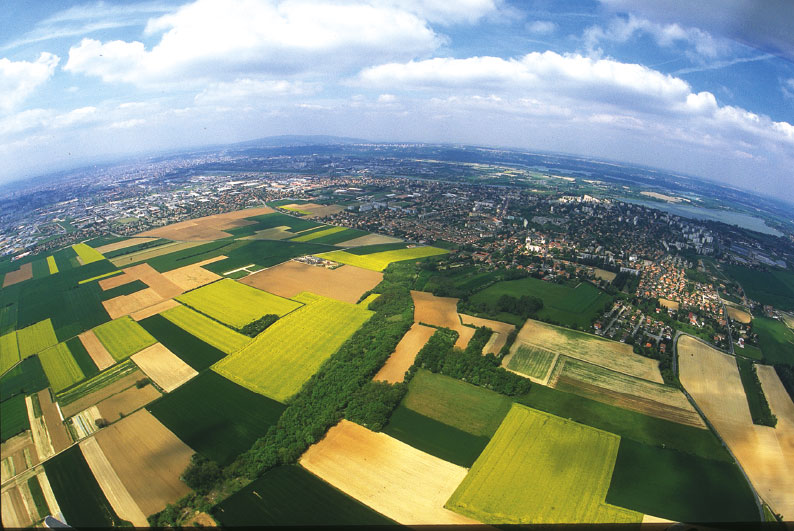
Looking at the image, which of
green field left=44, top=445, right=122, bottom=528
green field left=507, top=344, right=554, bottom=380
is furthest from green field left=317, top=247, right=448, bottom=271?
green field left=44, top=445, right=122, bottom=528

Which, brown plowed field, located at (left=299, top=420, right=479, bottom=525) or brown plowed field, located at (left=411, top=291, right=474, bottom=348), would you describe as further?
brown plowed field, located at (left=411, top=291, right=474, bottom=348)

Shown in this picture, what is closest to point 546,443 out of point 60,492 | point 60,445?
point 60,492

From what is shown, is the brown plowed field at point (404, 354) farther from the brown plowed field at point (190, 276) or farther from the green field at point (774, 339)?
the green field at point (774, 339)

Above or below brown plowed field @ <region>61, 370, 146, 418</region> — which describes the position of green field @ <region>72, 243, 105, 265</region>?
above

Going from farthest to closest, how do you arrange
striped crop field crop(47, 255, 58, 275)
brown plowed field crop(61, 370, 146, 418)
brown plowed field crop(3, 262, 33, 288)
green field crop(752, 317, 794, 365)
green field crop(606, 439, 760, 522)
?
Answer: 1. striped crop field crop(47, 255, 58, 275)
2. brown plowed field crop(3, 262, 33, 288)
3. green field crop(752, 317, 794, 365)
4. brown plowed field crop(61, 370, 146, 418)
5. green field crop(606, 439, 760, 522)

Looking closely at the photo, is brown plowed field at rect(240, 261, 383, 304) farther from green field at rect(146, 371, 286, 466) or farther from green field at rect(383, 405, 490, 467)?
green field at rect(383, 405, 490, 467)

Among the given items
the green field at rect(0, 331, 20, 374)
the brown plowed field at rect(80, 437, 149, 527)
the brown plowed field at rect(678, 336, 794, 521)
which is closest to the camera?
the brown plowed field at rect(80, 437, 149, 527)

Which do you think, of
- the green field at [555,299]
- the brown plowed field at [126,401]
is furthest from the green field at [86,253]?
the green field at [555,299]

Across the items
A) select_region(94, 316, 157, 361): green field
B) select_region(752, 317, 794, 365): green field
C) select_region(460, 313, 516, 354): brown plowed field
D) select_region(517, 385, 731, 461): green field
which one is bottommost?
select_region(94, 316, 157, 361): green field

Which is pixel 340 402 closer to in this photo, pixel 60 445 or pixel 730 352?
pixel 60 445
